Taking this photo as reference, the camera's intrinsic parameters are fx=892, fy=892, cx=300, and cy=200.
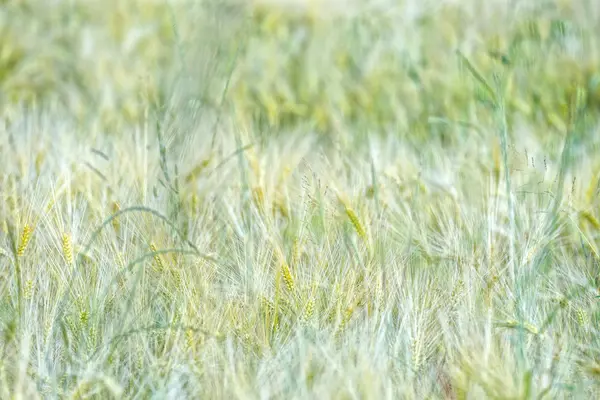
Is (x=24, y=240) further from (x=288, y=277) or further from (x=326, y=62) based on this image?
(x=326, y=62)

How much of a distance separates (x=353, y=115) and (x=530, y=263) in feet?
4.72

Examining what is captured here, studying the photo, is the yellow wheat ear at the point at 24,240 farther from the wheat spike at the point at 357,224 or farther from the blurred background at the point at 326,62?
the blurred background at the point at 326,62

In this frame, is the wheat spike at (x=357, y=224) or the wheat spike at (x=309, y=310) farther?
the wheat spike at (x=357, y=224)

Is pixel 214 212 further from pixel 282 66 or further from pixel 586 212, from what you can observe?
pixel 282 66

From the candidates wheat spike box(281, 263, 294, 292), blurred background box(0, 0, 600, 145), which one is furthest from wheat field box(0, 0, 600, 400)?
blurred background box(0, 0, 600, 145)

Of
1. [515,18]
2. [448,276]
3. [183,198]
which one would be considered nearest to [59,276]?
[183,198]

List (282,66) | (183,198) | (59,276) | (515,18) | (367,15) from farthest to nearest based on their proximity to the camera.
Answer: (367,15), (282,66), (515,18), (183,198), (59,276)

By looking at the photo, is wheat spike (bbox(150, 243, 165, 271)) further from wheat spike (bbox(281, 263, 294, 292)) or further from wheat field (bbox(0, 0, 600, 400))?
wheat spike (bbox(281, 263, 294, 292))

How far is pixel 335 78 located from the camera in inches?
108

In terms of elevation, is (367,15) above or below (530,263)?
above

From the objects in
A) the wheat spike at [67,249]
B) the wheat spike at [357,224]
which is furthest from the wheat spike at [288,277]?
the wheat spike at [67,249]

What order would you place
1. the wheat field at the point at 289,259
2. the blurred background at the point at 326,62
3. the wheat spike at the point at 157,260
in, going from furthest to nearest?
the blurred background at the point at 326,62, the wheat spike at the point at 157,260, the wheat field at the point at 289,259

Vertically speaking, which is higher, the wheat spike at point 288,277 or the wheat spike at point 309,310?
the wheat spike at point 288,277

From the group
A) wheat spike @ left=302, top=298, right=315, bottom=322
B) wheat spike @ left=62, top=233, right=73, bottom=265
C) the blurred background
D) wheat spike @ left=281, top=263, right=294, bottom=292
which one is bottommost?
wheat spike @ left=302, top=298, right=315, bottom=322
